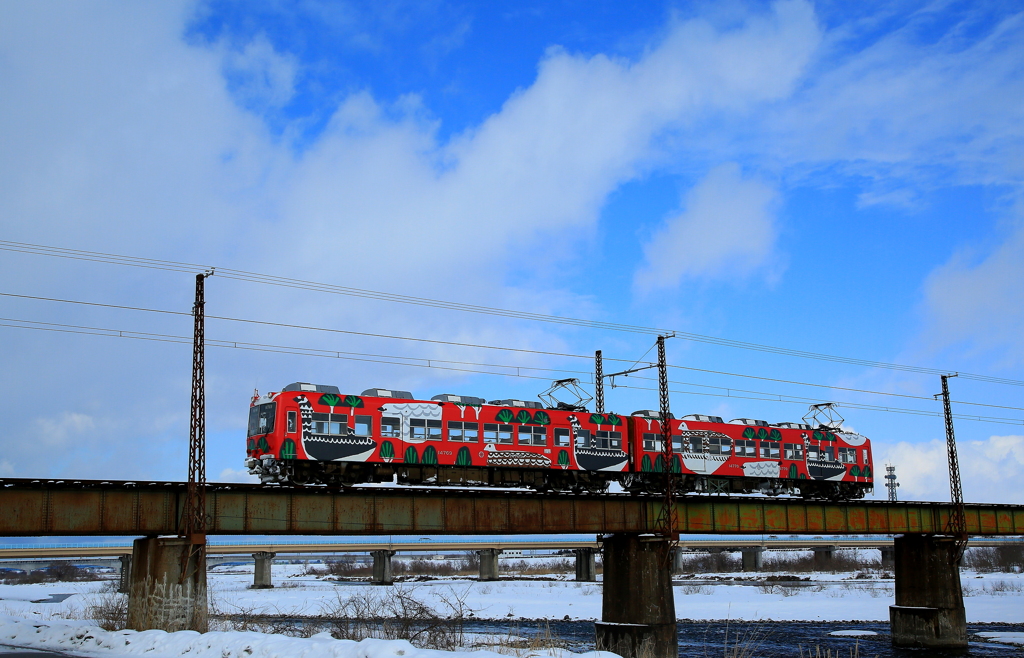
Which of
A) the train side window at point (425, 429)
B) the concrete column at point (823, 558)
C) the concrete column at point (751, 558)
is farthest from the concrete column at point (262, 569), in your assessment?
the concrete column at point (823, 558)

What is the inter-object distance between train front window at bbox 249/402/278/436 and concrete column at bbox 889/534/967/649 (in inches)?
1265

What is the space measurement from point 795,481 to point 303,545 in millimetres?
63707

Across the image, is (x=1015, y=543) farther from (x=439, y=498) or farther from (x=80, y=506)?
(x=80, y=506)

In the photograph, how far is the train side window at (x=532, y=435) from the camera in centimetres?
3797

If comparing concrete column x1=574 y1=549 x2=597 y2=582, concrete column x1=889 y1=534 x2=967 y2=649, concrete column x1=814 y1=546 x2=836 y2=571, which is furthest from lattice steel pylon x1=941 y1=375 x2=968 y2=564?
concrete column x1=814 y1=546 x2=836 y2=571

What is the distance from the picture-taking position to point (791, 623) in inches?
2003

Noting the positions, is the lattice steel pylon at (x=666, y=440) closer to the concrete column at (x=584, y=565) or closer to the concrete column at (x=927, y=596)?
the concrete column at (x=927, y=596)

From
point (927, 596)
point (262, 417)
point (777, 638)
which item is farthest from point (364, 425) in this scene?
point (927, 596)

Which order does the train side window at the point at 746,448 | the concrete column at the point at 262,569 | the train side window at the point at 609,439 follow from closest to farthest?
the train side window at the point at 609,439 < the train side window at the point at 746,448 < the concrete column at the point at 262,569

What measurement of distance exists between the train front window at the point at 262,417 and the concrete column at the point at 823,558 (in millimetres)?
97352

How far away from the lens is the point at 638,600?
3497 cm

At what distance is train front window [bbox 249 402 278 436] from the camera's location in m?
33.2

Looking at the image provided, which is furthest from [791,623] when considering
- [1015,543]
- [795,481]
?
[1015,543]

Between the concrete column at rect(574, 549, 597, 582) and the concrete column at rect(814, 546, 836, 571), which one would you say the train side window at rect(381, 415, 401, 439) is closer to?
the concrete column at rect(574, 549, 597, 582)
